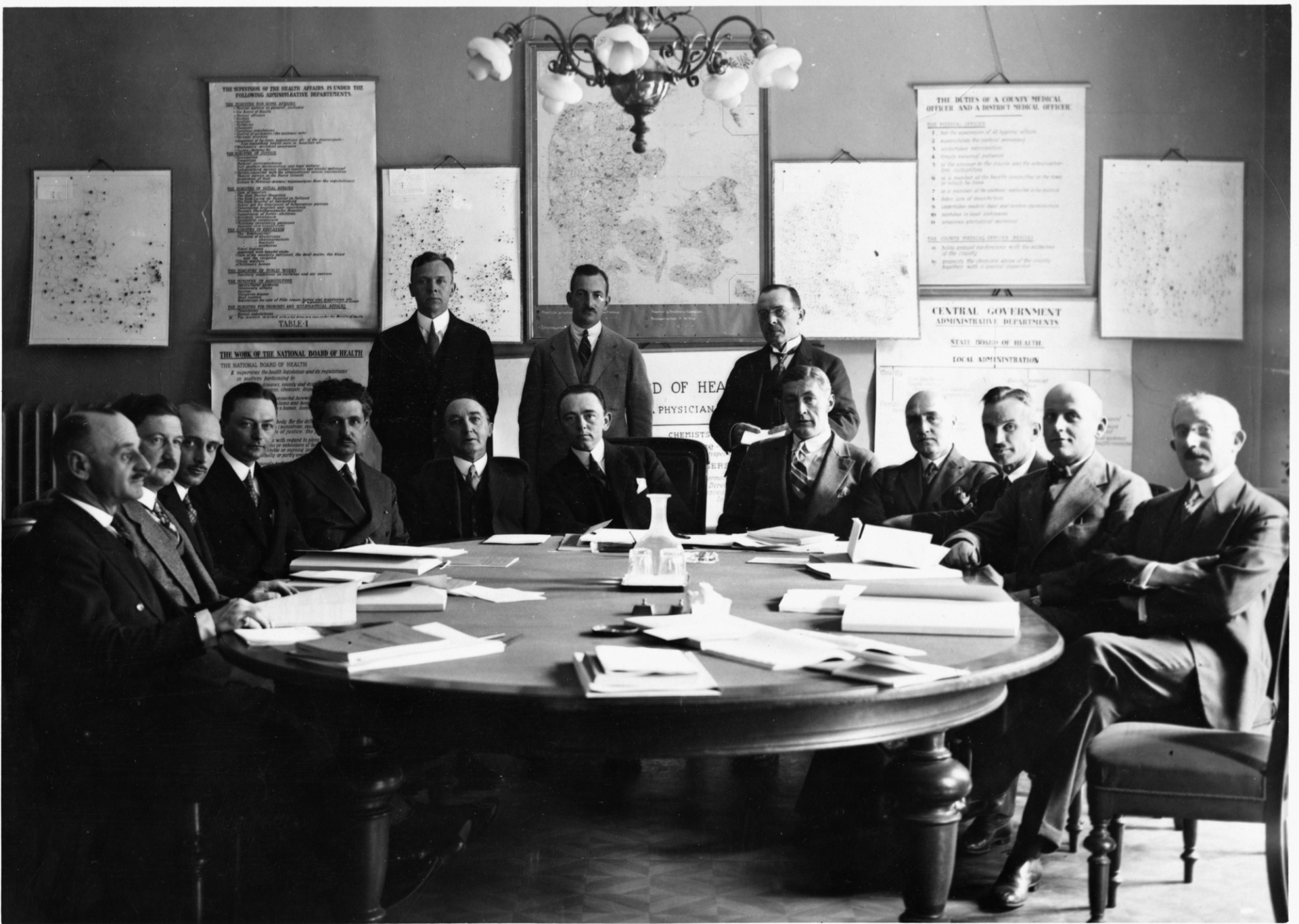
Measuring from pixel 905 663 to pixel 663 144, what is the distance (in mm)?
4105

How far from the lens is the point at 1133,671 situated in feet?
7.93

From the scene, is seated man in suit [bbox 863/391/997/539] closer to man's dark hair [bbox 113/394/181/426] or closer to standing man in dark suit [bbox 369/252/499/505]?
standing man in dark suit [bbox 369/252/499/505]

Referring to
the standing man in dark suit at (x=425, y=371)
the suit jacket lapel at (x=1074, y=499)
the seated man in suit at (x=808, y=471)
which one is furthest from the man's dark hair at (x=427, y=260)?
the suit jacket lapel at (x=1074, y=499)

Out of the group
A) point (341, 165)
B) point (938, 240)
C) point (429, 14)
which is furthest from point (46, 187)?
point (938, 240)

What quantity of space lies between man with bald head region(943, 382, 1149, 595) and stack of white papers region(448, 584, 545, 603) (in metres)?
1.26

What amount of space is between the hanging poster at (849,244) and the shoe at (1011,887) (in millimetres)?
3442

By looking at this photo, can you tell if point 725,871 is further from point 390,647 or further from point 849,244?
point 849,244

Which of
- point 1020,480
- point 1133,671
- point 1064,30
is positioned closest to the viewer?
point 1133,671

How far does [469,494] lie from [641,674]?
252 cm

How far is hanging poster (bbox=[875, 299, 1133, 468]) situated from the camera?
538 cm

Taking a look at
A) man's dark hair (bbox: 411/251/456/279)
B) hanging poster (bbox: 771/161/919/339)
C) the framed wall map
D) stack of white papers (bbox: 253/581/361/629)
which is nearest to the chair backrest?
the framed wall map

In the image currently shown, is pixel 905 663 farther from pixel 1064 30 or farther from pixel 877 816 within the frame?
pixel 1064 30

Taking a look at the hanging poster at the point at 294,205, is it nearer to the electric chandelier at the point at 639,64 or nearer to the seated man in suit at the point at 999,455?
the electric chandelier at the point at 639,64

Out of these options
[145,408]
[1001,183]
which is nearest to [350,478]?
[145,408]
